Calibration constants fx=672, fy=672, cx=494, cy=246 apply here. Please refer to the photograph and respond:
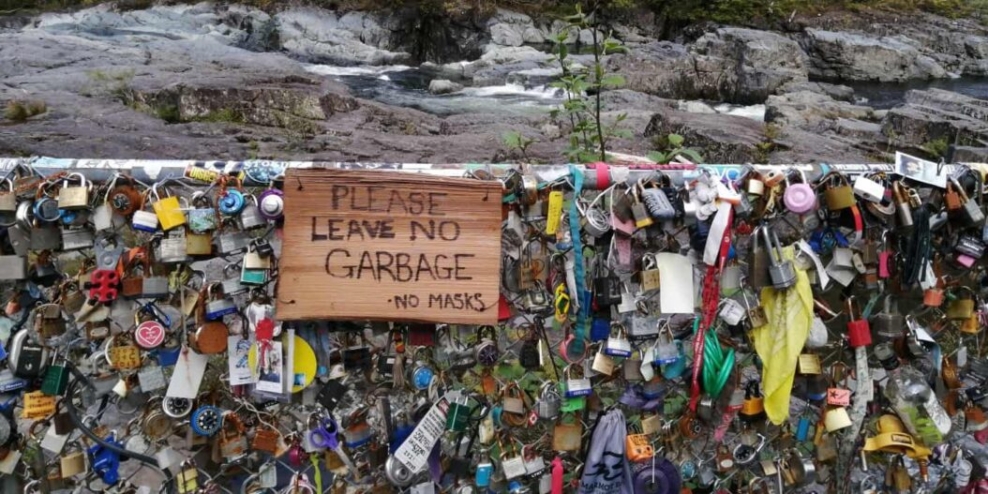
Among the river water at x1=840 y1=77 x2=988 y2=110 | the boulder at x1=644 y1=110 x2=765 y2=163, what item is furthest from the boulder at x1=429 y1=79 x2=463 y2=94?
the river water at x1=840 y1=77 x2=988 y2=110

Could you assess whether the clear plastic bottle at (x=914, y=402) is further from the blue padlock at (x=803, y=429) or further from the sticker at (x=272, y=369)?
the sticker at (x=272, y=369)

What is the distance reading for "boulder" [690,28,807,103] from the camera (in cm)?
1703

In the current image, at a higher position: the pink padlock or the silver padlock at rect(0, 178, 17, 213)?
the pink padlock

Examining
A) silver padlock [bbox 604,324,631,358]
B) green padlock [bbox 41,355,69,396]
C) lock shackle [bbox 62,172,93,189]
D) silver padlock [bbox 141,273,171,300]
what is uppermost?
lock shackle [bbox 62,172,93,189]

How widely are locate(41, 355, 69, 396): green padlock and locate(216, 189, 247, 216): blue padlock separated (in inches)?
27.7

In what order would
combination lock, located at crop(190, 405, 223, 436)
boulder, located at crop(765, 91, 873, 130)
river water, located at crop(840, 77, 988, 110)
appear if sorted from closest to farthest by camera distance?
1. combination lock, located at crop(190, 405, 223, 436)
2. boulder, located at crop(765, 91, 873, 130)
3. river water, located at crop(840, 77, 988, 110)

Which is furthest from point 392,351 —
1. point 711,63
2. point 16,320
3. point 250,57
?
point 711,63

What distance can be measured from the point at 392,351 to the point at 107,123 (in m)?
9.22

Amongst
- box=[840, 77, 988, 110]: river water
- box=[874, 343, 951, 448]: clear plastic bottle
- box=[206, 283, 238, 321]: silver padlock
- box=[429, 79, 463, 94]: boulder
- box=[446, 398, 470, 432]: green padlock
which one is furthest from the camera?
box=[840, 77, 988, 110]: river water

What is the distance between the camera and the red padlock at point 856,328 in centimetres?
210

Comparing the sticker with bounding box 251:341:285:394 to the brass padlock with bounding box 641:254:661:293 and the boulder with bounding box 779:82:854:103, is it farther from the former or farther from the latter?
the boulder with bounding box 779:82:854:103

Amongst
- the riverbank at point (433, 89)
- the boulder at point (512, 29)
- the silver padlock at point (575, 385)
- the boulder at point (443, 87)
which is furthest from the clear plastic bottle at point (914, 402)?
the boulder at point (512, 29)

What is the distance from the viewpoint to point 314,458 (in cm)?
212

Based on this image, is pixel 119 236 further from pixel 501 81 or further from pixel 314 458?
pixel 501 81
